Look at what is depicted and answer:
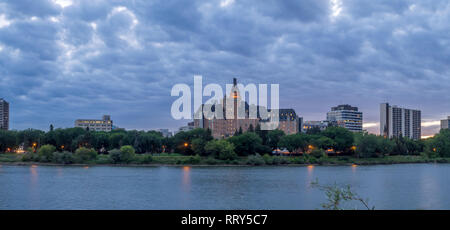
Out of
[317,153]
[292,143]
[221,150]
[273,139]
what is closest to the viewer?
[221,150]

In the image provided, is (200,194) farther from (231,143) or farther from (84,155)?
(231,143)

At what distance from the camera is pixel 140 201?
37.3m

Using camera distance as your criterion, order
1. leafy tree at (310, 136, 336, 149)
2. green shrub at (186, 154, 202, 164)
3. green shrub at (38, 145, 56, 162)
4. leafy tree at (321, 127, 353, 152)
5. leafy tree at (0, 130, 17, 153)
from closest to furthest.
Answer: green shrub at (38, 145, 56, 162) → green shrub at (186, 154, 202, 164) → leafy tree at (0, 130, 17, 153) → leafy tree at (310, 136, 336, 149) → leafy tree at (321, 127, 353, 152)

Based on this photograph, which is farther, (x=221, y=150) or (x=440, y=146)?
(x=440, y=146)

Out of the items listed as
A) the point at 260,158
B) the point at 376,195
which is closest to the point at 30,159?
the point at 260,158

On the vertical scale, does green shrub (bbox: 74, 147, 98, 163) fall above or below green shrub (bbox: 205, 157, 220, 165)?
above

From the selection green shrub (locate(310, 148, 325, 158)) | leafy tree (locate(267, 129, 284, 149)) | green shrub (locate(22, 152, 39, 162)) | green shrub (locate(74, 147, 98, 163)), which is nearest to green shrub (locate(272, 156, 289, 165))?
green shrub (locate(310, 148, 325, 158))

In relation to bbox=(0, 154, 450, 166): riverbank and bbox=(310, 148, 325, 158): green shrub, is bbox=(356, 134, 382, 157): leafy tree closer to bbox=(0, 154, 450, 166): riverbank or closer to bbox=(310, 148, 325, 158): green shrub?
bbox=(0, 154, 450, 166): riverbank

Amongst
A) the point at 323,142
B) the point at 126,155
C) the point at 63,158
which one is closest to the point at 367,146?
the point at 323,142

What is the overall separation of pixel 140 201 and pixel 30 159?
59.5 meters

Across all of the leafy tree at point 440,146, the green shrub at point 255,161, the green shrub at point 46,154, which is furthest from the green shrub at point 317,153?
the green shrub at point 46,154

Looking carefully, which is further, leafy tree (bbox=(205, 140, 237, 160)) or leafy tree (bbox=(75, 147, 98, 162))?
leafy tree (bbox=(205, 140, 237, 160))
